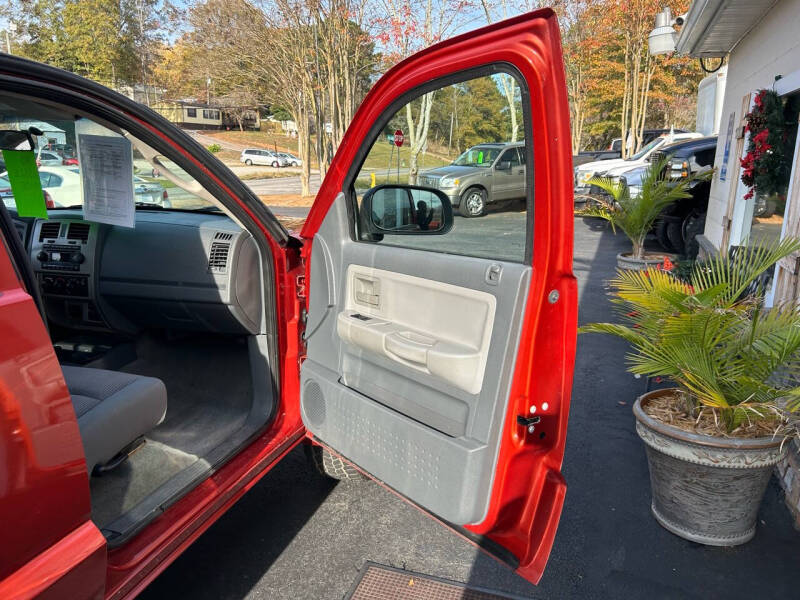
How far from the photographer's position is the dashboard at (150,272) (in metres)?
2.87

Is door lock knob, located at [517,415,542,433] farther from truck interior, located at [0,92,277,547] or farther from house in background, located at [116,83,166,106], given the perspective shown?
house in background, located at [116,83,166,106]

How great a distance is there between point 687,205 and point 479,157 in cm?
844

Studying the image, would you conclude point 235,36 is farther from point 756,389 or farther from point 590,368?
point 756,389

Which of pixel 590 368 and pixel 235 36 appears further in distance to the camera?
pixel 235 36

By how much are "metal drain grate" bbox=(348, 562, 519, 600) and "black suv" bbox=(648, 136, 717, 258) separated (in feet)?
25.1

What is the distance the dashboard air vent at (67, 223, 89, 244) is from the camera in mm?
3197

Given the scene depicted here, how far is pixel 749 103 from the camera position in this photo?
609cm

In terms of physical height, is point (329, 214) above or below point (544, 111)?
below

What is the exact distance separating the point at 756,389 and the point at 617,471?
3.57ft

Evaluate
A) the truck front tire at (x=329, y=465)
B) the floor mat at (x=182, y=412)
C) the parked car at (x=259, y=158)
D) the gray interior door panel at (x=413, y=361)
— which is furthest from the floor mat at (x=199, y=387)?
the parked car at (x=259, y=158)

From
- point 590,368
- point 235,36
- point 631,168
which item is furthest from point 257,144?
point 590,368

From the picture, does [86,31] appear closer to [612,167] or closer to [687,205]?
[612,167]

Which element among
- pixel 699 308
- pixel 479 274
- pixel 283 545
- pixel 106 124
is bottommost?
pixel 283 545

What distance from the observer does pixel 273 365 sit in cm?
268
